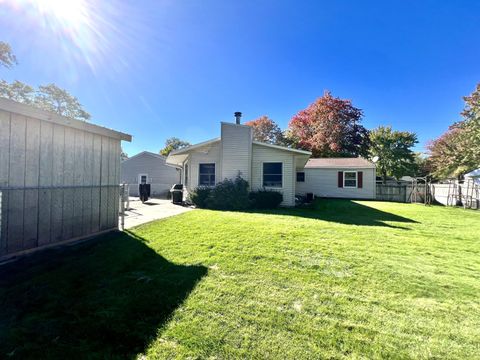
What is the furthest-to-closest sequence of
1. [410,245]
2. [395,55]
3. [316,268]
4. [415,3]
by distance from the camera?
1. [395,55]
2. [415,3]
3. [410,245]
4. [316,268]

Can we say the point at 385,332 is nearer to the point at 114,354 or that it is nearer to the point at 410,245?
the point at 114,354

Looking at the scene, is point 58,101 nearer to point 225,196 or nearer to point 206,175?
point 206,175

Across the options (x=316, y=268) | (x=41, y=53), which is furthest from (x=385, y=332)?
(x=41, y=53)

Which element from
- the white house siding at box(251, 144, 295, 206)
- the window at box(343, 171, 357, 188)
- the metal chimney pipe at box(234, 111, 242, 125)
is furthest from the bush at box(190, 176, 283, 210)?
the window at box(343, 171, 357, 188)

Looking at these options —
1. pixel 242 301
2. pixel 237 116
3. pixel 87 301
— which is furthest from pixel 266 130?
pixel 87 301

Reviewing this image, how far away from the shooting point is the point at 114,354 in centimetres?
179

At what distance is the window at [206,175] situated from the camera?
12305mm

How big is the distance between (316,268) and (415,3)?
33.1ft

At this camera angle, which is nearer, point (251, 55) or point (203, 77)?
point (251, 55)

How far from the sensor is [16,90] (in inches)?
832

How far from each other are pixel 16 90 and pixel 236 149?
2493 centimetres

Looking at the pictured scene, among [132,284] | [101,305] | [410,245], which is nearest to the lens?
[101,305]

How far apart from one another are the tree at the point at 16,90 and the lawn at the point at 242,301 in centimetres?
2558

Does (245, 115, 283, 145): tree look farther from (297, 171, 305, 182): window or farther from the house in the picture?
the house
